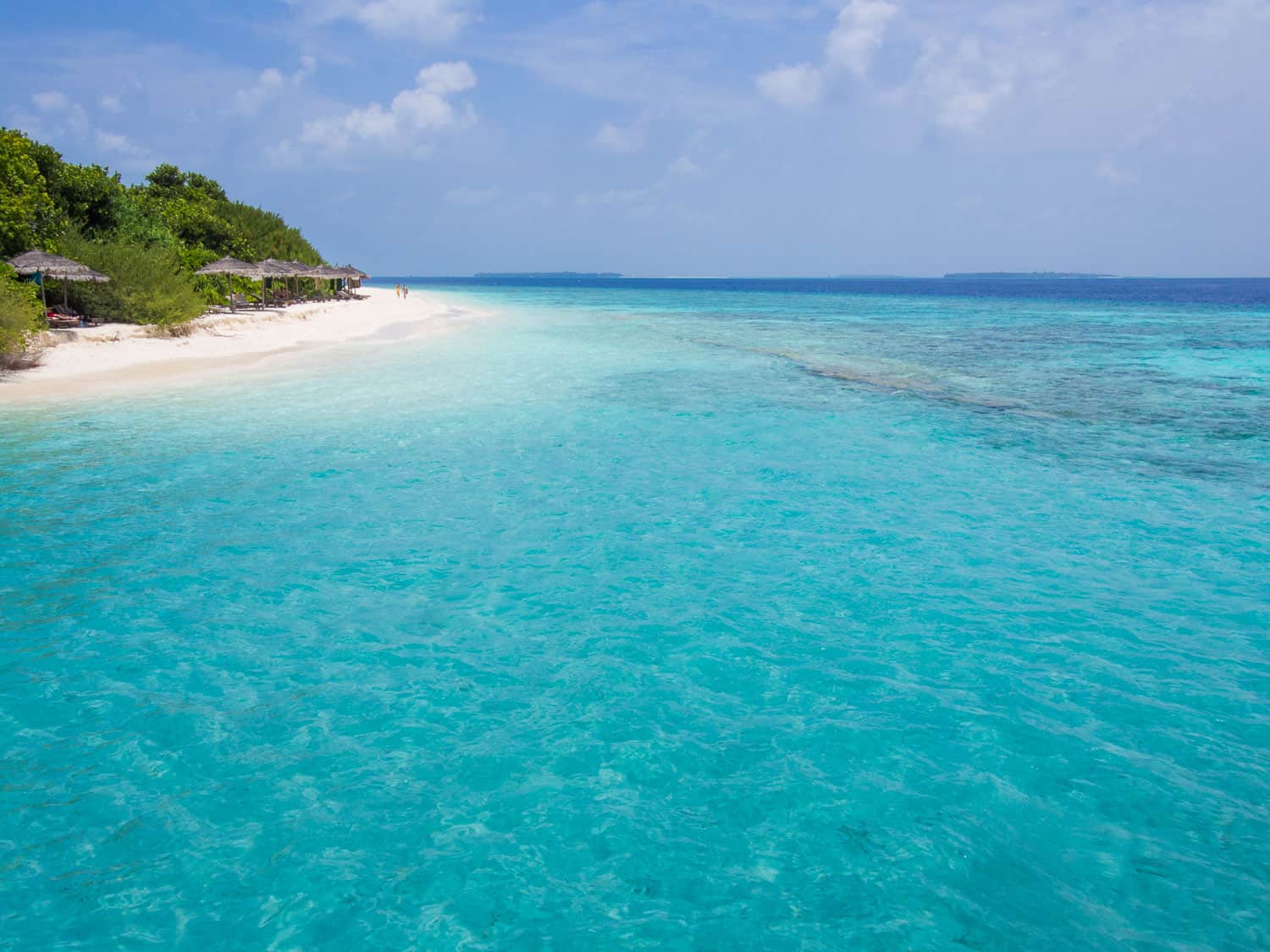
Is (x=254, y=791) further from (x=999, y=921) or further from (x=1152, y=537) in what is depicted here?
(x=1152, y=537)

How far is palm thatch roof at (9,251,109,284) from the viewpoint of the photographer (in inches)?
832

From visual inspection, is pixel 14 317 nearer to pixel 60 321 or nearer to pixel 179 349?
pixel 60 321

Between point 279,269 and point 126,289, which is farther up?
point 279,269

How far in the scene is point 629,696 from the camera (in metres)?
5.64

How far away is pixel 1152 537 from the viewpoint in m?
8.98

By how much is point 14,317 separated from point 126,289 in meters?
7.91

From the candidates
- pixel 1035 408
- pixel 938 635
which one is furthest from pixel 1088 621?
pixel 1035 408

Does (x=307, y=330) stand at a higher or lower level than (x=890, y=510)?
higher

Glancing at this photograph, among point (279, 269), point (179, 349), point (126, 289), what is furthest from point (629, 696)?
point (279, 269)

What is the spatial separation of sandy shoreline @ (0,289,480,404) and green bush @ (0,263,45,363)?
0.68 metres

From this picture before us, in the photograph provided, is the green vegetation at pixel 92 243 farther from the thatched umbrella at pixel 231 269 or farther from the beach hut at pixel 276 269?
the beach hut at pixel 276 269

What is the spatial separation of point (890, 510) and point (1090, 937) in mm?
6781

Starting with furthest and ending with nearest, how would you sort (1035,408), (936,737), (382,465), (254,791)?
(1035,408), (382,465), (936,737), (254,791)

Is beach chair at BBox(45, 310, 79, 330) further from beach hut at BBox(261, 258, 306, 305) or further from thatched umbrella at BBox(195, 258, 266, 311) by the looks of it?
beach hut at BBox(261, 258, 306, 305)
